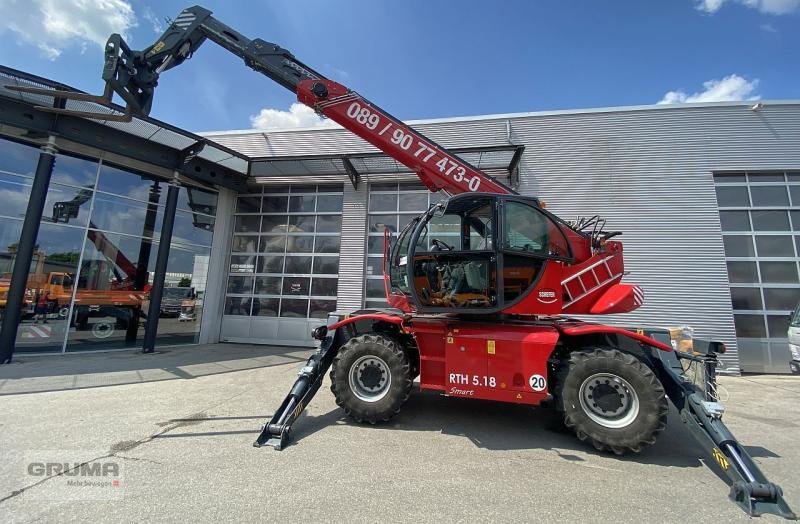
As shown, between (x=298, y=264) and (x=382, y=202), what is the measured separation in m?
3.66

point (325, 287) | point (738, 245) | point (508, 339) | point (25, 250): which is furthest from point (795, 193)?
point (25, 250)

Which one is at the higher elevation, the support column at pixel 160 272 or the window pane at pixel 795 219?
the window pane at pixel 795 219

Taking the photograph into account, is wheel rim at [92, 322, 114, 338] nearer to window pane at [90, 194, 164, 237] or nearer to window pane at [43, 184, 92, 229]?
window pane at [90, 194, 164, 237]

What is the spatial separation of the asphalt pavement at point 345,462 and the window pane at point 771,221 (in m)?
6.08

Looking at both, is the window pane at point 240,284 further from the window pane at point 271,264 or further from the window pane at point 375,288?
the window pane at point 375,288

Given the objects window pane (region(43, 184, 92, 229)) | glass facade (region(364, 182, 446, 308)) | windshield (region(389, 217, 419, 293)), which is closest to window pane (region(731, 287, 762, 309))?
glass facade (region(364, 182, 446, 308))

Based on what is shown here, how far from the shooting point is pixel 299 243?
480 inches

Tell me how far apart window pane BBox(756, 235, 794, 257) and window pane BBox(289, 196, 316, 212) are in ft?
44.7

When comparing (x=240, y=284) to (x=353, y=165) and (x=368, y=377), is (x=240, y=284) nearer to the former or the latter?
(x=353, y=165)

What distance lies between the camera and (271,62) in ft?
21.5

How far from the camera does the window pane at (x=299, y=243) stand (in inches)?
476

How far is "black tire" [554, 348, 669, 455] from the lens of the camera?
380 centimetres

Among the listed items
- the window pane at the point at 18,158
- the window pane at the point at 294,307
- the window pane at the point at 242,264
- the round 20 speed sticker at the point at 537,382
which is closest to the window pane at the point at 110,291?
the window pane at the point at 18,158

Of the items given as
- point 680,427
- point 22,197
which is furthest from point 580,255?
point 22,197
